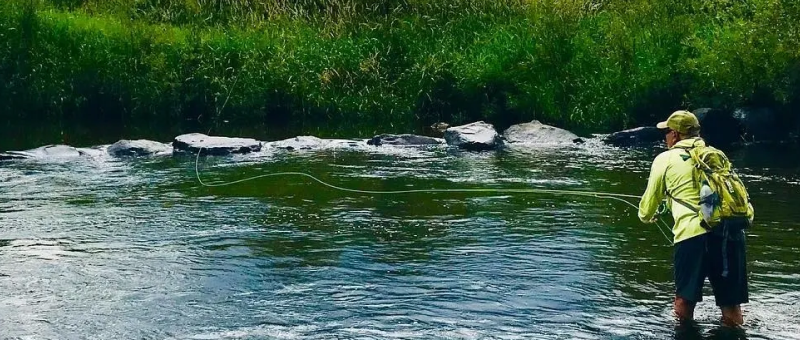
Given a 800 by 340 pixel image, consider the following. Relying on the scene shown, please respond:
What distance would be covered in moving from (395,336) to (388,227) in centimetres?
416

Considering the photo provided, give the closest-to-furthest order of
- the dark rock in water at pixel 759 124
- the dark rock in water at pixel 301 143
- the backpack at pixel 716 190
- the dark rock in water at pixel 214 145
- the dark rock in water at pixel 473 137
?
the backpack at pixel 716 190 → the dark rock in water at pixel 214 145 → the dark rock in water at pixel 473 137 → the dark rock in water at pixel 301 143 → the dark rock in water at pixel 759 124

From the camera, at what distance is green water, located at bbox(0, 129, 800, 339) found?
786 centimetres

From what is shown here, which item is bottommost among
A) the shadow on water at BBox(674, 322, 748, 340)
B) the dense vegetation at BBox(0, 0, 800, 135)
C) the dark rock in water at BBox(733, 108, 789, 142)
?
the shadow on water at BBox(674, 322, 748, 340)

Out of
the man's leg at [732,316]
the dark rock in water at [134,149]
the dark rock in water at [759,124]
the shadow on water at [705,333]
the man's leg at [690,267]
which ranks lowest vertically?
the shadow on water at [705,333]

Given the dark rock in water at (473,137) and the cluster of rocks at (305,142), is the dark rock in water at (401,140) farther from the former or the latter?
the dark rock in water at (473,137)

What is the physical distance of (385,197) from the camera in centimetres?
1365

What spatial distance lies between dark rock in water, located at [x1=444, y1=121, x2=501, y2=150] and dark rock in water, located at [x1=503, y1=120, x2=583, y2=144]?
1.91 feet

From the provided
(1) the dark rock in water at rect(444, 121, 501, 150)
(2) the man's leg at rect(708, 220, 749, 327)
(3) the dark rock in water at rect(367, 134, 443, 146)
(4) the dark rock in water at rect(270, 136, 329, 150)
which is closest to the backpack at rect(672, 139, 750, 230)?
(2) the man's leg at rect(708, 220, 749, 327)

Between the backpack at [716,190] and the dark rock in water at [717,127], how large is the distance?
1225cm

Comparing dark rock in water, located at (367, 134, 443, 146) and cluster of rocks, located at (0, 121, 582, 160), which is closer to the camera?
cluster of rocks, located at (0, 121, 582, 160)

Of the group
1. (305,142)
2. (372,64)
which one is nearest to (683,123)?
(305,142)

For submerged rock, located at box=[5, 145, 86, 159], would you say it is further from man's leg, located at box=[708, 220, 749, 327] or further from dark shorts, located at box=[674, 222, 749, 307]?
man's leg, located at box=[708, 220, 749, 327]

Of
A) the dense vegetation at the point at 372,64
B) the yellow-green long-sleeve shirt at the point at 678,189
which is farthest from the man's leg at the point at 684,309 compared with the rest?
the dense vegetation at the point at 372,64

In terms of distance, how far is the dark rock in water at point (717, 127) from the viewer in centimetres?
1928
